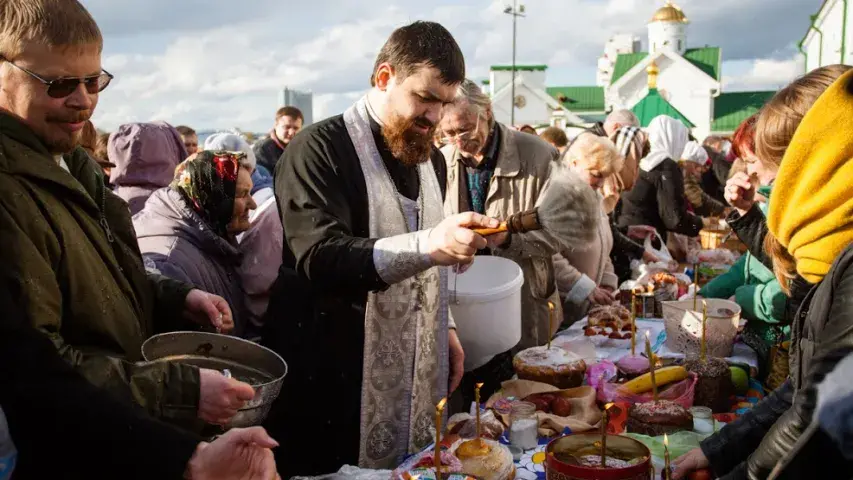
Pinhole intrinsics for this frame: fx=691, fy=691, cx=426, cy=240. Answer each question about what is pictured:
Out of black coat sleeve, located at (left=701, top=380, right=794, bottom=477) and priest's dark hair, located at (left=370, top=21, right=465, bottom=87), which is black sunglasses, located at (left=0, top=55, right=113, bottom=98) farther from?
black coat sleeve, located at (left=701, top=380, right=794, bottom=477)

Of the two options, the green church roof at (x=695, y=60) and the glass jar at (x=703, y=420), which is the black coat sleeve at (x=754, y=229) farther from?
the green church roof at (x=695, y=60)

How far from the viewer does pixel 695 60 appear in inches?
1827

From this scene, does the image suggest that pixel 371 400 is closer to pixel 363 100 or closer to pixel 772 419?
pixel 363 100

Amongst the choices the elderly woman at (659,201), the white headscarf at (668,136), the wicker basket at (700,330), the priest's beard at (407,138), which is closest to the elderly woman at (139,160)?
the priest's beard at (407,138)

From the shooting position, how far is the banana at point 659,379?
2.71 meters

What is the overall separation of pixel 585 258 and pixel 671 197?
2268 millimetres

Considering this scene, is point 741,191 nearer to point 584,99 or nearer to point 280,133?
point 280,133

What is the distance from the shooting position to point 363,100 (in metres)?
2.67

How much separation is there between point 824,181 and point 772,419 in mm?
753

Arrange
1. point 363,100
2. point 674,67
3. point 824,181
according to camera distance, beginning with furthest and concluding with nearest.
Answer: point 674,67 → point 363,100 → point 824,181

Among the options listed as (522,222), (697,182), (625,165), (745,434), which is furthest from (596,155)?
(697,182)

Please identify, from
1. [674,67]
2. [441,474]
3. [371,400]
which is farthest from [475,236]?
[674,67]

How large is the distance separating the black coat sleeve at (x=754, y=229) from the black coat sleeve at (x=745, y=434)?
150cm

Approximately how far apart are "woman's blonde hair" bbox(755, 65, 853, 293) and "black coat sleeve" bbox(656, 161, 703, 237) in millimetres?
4181
